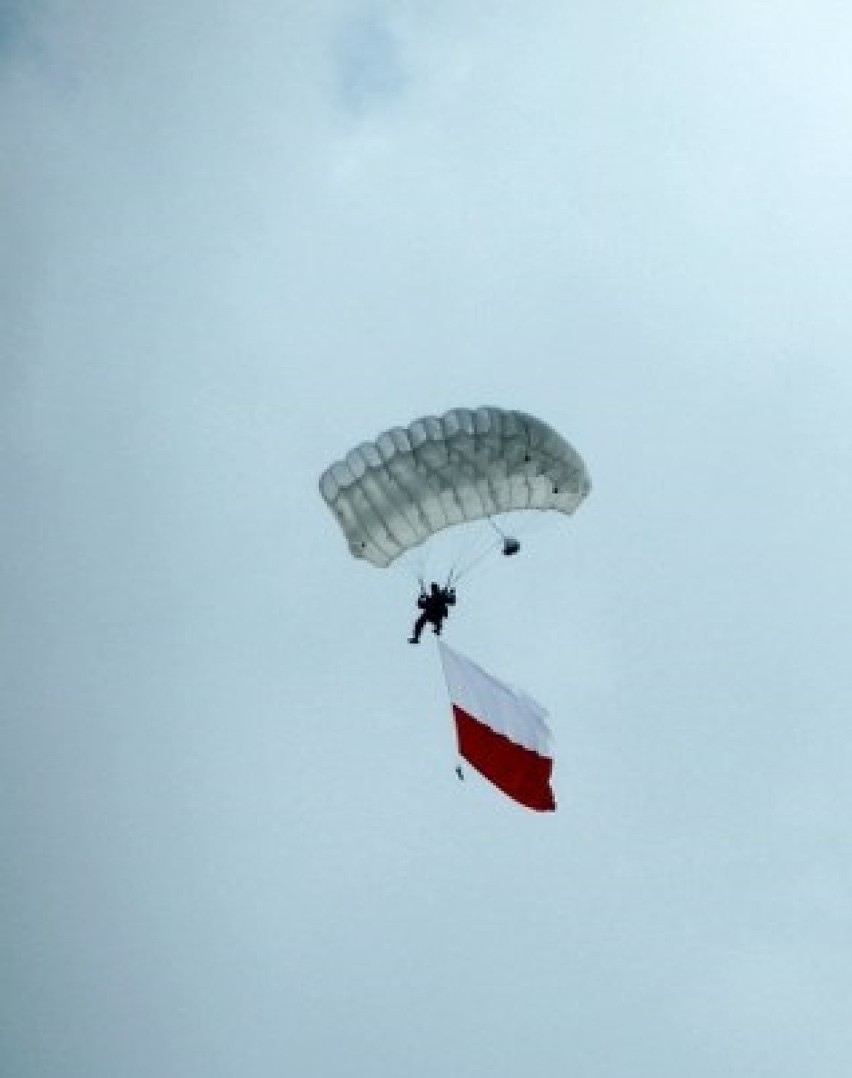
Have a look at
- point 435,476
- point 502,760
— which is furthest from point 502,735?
point 435,476

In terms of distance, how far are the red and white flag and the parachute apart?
120 inches

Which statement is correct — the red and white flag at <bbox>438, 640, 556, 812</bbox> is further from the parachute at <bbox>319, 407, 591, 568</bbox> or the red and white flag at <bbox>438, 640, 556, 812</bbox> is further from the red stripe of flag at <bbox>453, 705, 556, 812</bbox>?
the parachute at <bbox>319, 407, 591, 568</bbox>

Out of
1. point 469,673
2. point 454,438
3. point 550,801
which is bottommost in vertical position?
point 550,801

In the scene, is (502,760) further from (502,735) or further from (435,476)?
(435,476)

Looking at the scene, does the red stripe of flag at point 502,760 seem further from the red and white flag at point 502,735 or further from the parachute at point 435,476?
the parachute at point 435,476

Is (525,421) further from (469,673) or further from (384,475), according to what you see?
(469,673)

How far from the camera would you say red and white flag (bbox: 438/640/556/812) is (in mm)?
29828

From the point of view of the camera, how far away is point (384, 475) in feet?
91.2

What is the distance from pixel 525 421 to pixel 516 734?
22.5 ft

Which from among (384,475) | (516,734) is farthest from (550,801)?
(384,475)

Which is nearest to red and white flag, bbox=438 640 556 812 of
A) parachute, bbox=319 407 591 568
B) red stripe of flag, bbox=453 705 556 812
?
red stripe of flag, bbox=453 705 556 812

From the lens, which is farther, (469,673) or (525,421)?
(469,673)

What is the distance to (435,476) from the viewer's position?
27719 millimetres

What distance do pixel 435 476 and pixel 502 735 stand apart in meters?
6.13
